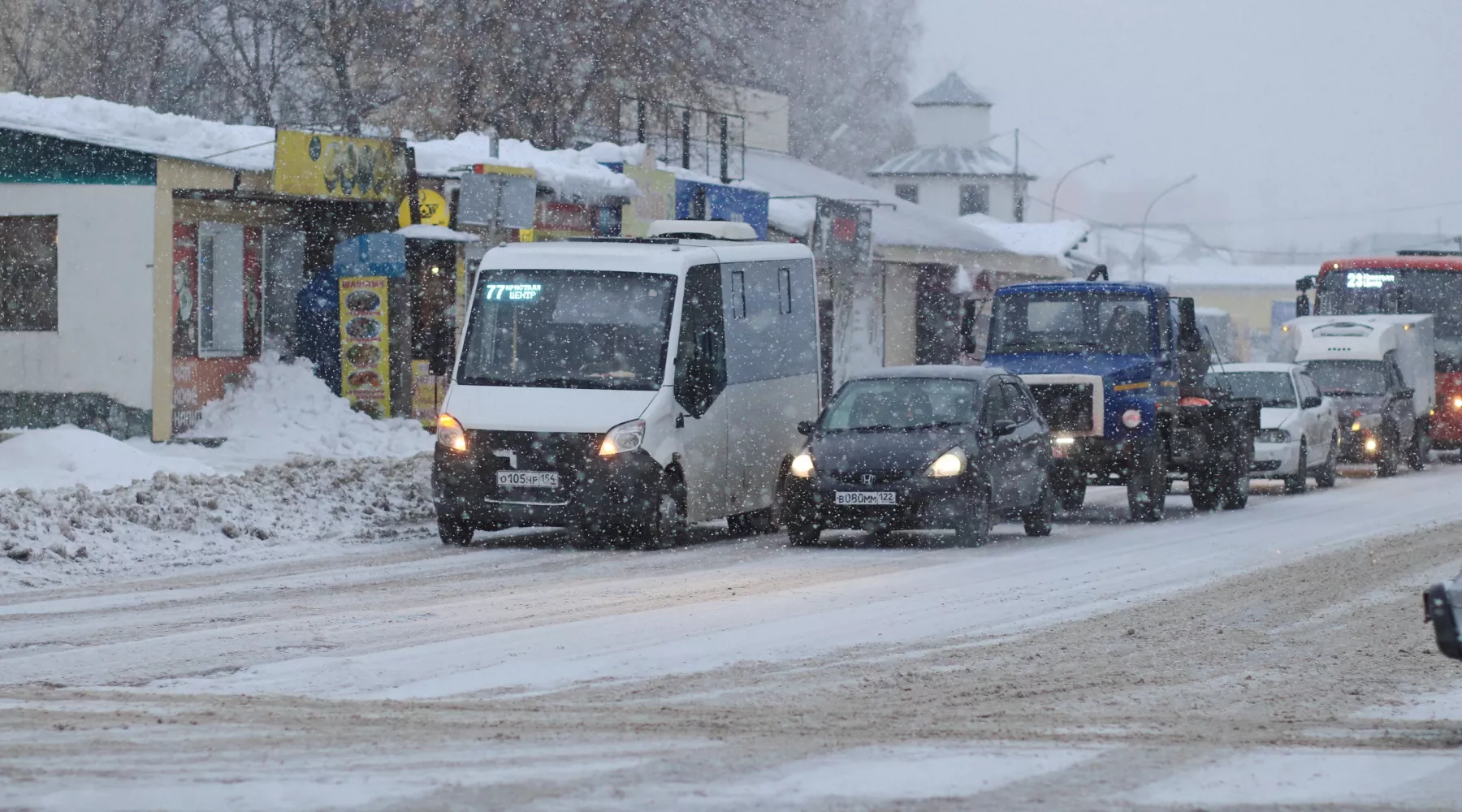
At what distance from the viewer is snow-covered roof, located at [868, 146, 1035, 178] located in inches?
3708

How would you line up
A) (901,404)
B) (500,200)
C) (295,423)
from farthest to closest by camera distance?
(295,423) → (500,200) → (901,404)

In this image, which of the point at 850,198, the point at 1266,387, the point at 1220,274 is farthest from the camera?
the point at 1220,274

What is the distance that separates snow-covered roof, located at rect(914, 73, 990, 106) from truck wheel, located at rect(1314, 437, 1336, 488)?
7032 cm

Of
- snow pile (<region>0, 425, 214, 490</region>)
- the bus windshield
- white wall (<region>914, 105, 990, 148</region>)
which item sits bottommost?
snow pile (<region>0, 425, 214, 490</region>)

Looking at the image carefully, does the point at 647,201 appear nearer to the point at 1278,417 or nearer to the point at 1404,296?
the point at 1278,417

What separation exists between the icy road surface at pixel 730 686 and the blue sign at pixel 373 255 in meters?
12.5

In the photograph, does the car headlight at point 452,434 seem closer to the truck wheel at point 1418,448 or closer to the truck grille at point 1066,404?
the truck grille at point 1066,404

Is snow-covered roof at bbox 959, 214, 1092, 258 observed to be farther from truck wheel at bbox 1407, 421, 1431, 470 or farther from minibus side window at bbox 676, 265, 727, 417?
minibus side window at bbox 676, 265, 727, 417

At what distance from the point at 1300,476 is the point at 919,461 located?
36.6ft

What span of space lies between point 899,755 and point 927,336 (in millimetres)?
45262

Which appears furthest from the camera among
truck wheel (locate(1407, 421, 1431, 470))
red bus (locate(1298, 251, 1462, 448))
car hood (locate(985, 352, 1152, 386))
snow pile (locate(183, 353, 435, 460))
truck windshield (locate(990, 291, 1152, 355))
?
red bus (locate(1298, 251, 1462, 448))

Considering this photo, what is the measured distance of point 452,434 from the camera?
710 inches

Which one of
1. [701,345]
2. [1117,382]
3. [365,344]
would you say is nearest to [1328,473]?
[1117,382]

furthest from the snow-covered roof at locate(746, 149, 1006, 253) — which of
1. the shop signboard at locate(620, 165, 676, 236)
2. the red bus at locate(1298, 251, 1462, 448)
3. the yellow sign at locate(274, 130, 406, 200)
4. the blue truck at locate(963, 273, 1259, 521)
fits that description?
the blue truck at locate(963, 273, 1259, 521)
